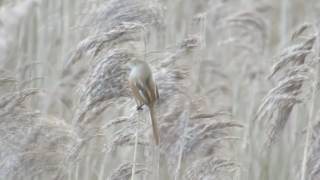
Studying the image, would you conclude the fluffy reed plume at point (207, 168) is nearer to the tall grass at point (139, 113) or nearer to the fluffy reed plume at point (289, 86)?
the tall grass at point (139, 113)

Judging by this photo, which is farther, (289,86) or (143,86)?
(289,86)

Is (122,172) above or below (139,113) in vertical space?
below

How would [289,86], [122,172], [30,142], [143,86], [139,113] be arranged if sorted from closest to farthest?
[143,86] < [139,113] < [289,86] < [122,172] < [30,142]

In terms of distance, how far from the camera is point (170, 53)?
1747mm

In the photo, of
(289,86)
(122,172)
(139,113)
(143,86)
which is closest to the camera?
(143,86)

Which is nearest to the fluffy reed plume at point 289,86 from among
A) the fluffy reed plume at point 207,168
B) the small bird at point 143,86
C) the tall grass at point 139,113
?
the tall grass at point 139,113

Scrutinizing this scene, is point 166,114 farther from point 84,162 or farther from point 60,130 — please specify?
point 84,162

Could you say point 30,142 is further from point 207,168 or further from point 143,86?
point 143,86

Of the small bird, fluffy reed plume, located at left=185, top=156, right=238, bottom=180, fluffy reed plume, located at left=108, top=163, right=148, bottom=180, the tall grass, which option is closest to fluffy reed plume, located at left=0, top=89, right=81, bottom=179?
the tall grass

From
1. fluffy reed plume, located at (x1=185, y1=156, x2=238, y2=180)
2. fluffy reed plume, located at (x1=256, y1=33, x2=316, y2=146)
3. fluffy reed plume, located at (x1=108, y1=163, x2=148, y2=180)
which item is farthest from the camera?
fluffy reed plume, located at (x1=185, y1=156, x2=238, y2=180)

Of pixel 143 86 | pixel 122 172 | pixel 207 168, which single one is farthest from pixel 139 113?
pixel 207 168

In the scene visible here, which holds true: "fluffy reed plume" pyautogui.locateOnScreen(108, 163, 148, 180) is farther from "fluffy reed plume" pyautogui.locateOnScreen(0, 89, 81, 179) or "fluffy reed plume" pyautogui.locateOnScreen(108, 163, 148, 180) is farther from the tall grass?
"fluffy reed plume" pyautogui.locateOnScreen(0, 89, 81, 179)

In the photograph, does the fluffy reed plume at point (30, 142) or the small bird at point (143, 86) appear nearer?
the small bird at point (143, 86)

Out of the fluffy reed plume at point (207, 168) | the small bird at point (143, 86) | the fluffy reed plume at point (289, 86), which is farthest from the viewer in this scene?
the fluffy reed plume at point (207, 168)
